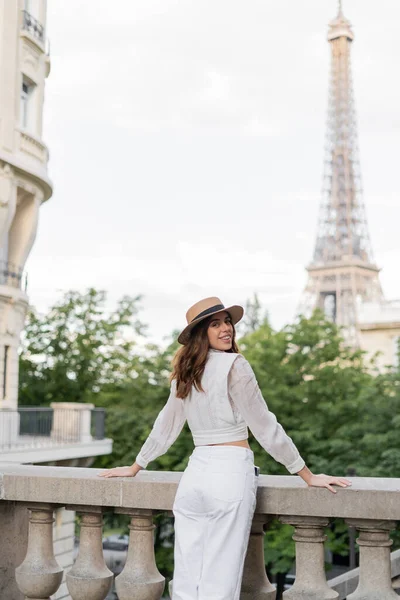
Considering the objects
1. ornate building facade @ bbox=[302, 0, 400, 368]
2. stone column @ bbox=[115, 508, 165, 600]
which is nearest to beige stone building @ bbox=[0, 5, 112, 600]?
stone column @ bbox=[115, 508, 165, 600]

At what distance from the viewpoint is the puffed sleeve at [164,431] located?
4.41 metres

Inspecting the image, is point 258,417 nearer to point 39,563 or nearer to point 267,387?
point 39,563

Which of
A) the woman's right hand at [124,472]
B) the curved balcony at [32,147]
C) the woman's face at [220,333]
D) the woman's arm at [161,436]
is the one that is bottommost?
the woman's right hand at [124,472]

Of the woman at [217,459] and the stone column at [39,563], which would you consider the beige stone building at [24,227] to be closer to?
the stone column at [39,563]

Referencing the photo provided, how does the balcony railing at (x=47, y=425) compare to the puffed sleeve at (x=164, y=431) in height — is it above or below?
below

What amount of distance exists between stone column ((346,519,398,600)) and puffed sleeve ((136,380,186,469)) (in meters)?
1.02

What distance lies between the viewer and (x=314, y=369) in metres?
30.3

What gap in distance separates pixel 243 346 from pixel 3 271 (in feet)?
51.3

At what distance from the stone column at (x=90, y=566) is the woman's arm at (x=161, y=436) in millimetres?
234

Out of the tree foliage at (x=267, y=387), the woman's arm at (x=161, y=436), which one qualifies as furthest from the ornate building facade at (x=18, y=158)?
the woman's arm at (x=161, y=436)

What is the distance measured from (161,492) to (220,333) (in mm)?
834

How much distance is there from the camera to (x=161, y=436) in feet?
14.7

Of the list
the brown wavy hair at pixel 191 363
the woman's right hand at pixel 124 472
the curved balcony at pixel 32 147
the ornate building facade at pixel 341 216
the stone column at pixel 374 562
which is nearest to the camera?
the stone column at pixel 374 562

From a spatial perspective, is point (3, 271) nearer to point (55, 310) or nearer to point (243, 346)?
point (55, 310)
